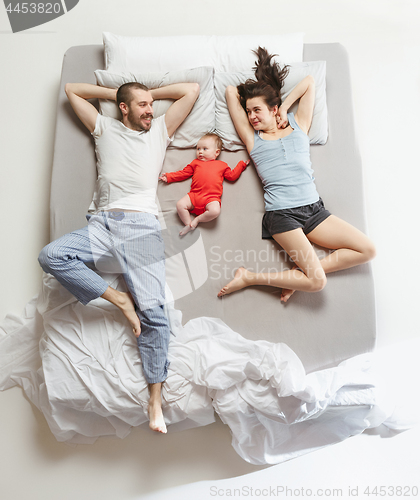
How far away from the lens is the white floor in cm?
157

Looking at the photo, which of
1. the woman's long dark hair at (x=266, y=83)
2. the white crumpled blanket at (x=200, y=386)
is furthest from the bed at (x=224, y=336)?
the woman's long dark hair at (x=266, y=83)

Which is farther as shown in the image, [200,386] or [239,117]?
[239,117]

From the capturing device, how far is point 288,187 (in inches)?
65.2

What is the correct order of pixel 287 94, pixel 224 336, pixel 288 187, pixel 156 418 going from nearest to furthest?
pixel 156 418 → pixel 224 336 → pixel 288 187 → pixel 287 94

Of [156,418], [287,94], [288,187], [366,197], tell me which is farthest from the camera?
[366,197]

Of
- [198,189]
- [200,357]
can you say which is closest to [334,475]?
[200,357]

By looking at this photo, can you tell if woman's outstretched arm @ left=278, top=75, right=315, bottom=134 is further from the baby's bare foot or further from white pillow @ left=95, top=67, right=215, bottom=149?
the baby's bare foot

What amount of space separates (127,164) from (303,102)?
0.91m

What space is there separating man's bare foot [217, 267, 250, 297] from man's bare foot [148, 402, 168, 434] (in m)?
0.54

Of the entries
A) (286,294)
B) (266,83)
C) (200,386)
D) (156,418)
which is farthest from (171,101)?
(156,418)

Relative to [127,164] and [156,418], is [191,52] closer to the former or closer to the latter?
[127,164]

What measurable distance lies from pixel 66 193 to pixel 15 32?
4.12ft

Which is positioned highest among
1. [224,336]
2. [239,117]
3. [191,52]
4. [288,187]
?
[191,52]

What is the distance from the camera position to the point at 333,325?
5.19 feet
